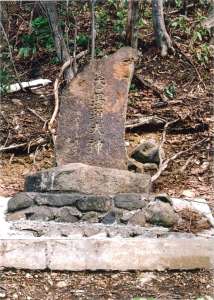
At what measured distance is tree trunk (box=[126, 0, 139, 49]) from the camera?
27.6ft

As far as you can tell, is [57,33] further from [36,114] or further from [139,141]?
[139,141]

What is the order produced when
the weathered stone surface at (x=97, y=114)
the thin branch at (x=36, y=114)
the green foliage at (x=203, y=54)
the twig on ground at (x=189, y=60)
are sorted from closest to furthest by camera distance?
the weathered stone surface at (x=97, y=114) < the thin branch at (x=36, y=114) < the twig on ground at (x=189, y=60) < the green foliage at (x=203, y=54)

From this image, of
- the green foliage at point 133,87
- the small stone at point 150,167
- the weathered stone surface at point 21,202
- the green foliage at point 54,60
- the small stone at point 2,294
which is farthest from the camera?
the green foliage at point 54,60

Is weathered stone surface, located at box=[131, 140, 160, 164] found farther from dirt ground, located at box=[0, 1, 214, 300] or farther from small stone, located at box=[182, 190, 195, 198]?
small stone, located at box=[182, 190, 195, 198]

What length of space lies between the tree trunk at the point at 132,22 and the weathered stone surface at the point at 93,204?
418 cm

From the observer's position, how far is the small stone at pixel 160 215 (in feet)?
15.8

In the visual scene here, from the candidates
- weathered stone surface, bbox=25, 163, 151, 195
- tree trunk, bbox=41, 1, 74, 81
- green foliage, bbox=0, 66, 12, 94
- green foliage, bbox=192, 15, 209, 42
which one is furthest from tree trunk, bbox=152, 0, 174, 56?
weathered stone surface, bbox=25, 163, 151, 195

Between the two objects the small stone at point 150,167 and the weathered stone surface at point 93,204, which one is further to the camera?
the small stone at point 150,167

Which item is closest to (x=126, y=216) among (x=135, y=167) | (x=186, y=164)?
(x=135, y=167)

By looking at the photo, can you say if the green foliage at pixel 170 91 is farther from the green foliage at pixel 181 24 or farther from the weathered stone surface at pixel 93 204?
the weathered stone surface at pixel 93 204

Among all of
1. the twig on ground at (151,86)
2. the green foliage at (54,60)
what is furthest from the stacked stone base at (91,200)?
the green foliage at (54,60)

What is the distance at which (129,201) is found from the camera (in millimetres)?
4930

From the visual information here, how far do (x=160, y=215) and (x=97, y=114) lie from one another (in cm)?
113

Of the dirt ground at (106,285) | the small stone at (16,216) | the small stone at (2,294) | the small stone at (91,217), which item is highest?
the small stone at (91,217)
